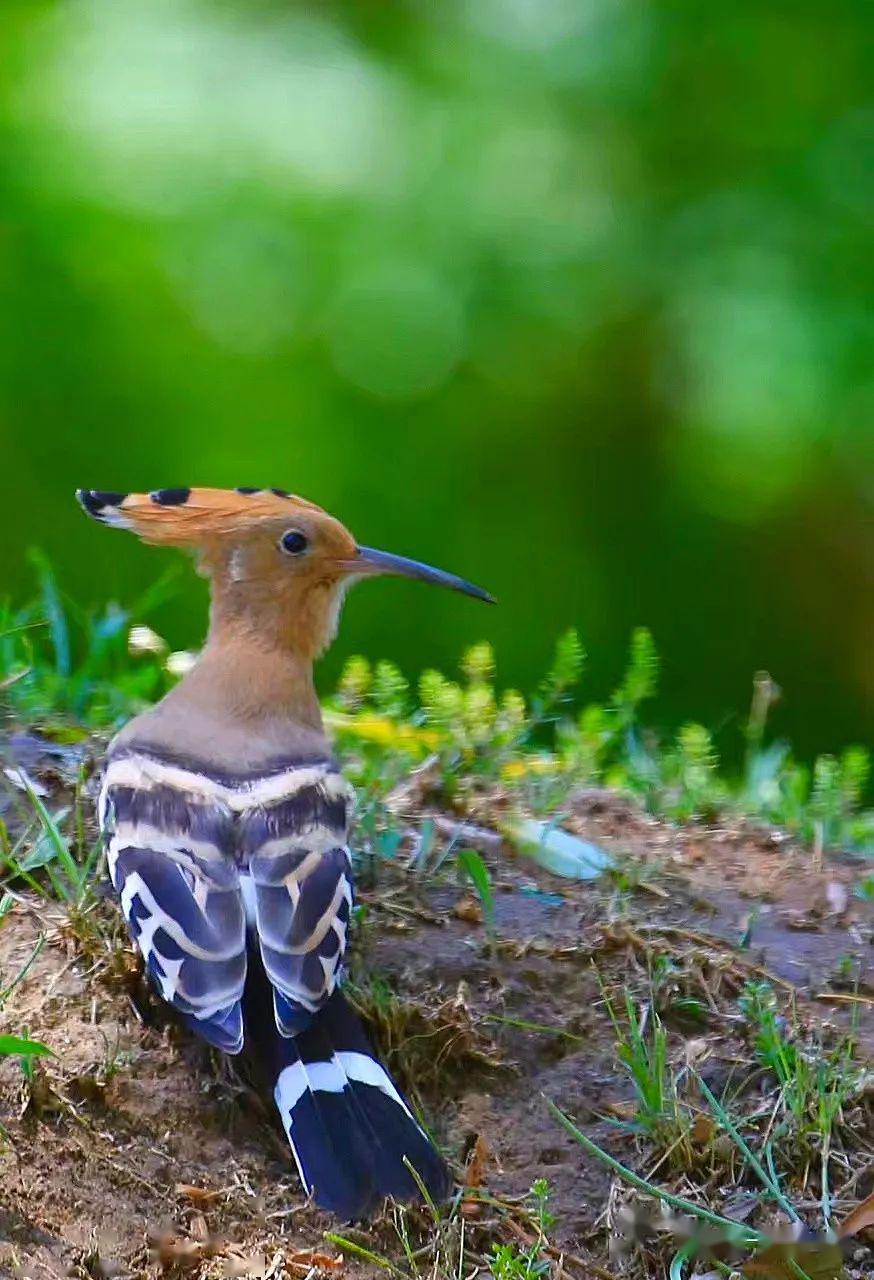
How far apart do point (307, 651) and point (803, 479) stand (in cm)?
198

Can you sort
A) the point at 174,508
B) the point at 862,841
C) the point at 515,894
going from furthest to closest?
the point at 862,841 < the point at 174,508 < the point at 515,894

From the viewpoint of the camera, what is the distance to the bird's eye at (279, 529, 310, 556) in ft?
9.93

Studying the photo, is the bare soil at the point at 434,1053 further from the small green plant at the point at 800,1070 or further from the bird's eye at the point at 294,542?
the bird's eye at the point at 294,542

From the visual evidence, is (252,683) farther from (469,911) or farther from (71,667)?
(71,667)

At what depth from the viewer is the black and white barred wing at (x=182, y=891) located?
7.68 feet

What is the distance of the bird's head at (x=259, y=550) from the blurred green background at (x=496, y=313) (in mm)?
1359

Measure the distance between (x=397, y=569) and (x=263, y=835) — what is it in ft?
2.18

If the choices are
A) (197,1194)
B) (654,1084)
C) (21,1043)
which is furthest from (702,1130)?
(21,1043)

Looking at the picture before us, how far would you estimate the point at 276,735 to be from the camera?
2.85m

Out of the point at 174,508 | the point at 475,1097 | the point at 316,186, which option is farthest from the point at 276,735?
the point at 316,186

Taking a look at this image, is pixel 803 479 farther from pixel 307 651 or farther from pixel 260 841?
pixel 260 841

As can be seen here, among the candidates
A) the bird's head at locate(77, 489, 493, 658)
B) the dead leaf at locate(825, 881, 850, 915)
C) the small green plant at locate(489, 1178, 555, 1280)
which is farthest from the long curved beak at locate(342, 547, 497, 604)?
the small green plant at locate(489, 1178, 555, 1280)

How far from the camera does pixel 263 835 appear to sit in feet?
8.41

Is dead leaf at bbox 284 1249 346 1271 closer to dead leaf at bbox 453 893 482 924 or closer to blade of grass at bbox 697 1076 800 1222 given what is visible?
blade of grass at bbox 697 1076 800 1222
